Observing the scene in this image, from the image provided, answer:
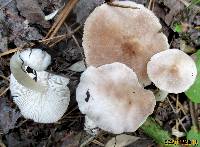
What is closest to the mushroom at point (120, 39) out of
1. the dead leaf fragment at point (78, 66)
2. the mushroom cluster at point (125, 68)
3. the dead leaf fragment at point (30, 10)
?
the mushroom cluster at point (125, 68)

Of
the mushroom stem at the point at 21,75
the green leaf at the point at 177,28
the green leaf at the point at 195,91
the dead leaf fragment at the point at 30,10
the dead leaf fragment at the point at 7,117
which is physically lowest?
the green leaf at the point at 195,91

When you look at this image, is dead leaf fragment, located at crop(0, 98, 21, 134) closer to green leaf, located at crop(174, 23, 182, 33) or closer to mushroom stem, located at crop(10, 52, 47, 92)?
mushroom stem, located at crop(10, 52, 47, 92)

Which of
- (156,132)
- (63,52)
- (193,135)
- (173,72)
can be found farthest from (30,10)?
(193,135)

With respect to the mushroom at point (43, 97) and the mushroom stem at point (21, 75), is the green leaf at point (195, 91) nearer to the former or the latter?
the mushroom at point (43, 97)

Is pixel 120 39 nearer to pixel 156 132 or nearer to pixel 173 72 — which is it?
pixel 173 72

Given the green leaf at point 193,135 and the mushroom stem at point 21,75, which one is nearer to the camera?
the mushroom stem at point 21,75

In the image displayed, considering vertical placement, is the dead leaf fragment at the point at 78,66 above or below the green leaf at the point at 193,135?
above

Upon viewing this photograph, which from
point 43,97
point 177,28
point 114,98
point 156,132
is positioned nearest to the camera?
point 114,98
